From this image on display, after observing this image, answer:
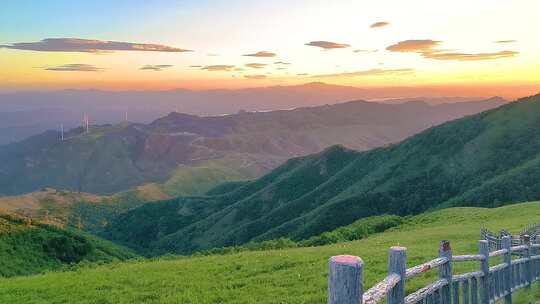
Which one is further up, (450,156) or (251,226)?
(450,156)

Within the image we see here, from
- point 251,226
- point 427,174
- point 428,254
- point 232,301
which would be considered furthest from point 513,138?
point 232,301

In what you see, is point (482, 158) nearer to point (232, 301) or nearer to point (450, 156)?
point (450, 156)

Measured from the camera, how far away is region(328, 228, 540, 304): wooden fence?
20.8 ft

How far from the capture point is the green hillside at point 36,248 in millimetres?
63812

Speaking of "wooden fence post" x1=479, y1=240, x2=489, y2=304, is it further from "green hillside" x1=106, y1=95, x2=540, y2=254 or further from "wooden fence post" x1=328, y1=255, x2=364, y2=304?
"green hillside" x1=106, y1=95, x2=540, y2=254

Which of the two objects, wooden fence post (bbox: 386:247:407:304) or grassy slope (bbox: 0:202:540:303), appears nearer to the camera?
wooden fence post (bbox: 386:247:407:304)

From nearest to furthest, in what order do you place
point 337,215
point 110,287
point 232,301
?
point 232,301 < point 110,287 < point 337,215

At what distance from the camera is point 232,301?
19.8 m

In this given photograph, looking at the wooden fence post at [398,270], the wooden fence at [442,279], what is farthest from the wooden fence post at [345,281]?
the wooden fence post at [398,270]

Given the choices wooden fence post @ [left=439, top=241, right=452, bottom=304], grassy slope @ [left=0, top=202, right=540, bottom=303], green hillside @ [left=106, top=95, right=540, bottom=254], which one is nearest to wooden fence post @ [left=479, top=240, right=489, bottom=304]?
wooden fence post @ [left=439, top=241, right=452, bottom=304]

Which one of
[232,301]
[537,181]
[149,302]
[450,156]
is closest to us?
[232,301]

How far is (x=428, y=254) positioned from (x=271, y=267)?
858 centimetres

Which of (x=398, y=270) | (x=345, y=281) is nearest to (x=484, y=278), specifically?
(x=398, y=270)

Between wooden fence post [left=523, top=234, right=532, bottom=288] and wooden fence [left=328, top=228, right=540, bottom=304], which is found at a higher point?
wooden fence [left=328, top=228, right=540, bottom=304]
